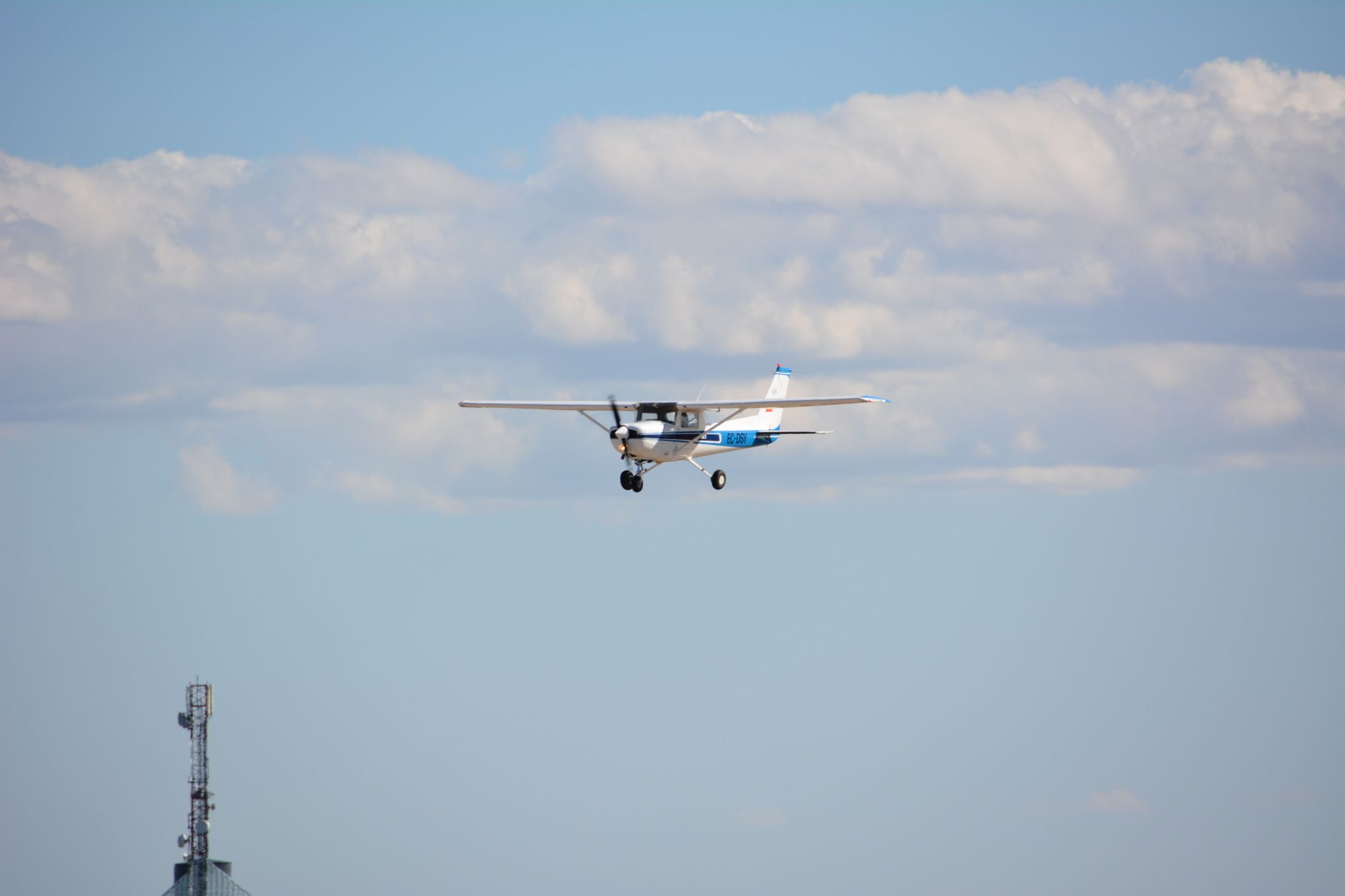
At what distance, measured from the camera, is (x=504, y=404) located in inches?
3804

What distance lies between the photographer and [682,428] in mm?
91750

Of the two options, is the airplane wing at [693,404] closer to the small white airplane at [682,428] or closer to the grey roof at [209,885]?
the small white airplane at [682,428]

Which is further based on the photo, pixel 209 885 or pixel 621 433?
pixel 209 885

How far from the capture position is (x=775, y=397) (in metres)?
106

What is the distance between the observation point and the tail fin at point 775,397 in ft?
325

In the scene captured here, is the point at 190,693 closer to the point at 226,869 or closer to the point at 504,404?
the point at 226,869

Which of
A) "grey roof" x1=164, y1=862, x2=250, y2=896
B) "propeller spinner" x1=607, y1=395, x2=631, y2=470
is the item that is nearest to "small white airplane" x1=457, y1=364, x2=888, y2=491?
"propeller spinner" x1=607, y1=395, x2=631, y2=470

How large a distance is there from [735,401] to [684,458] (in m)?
3.64

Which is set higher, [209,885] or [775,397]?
[775,397]

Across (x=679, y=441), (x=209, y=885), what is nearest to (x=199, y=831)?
(x=209, y=885)

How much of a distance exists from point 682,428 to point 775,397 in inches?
587

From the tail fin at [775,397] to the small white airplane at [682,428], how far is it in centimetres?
8

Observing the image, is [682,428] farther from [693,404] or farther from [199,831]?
[199,831]

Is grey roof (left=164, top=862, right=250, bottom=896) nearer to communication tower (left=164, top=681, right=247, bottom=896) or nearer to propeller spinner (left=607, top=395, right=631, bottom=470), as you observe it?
communication tower (left=164, top=681, right=247, bottom=896)
